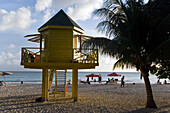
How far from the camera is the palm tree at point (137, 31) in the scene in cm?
1119

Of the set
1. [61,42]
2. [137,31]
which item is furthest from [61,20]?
[137,31]

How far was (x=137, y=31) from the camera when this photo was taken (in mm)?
11531

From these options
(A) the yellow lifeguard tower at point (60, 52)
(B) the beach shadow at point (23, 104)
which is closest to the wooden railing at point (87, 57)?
(A) the yellow lifeguard tower at point (60, 52)

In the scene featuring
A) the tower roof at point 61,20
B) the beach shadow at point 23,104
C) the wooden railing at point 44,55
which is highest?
the tower roof at point 61,20

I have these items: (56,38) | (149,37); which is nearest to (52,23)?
(56,38)

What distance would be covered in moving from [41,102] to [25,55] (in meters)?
3.39

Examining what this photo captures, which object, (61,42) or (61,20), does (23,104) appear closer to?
(61,42)

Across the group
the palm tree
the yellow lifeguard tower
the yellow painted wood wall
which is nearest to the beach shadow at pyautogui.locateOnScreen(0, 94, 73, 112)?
the yellow lifeguard tower

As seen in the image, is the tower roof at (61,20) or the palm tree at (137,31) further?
the tower roof at (61,20)

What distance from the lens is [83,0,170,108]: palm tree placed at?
11.2 meters

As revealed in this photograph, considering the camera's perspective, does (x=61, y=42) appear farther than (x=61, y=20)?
No

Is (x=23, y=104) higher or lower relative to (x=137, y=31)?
lower

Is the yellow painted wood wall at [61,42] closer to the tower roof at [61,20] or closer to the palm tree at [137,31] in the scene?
the tower roof at [61,20]

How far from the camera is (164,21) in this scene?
429 inches
